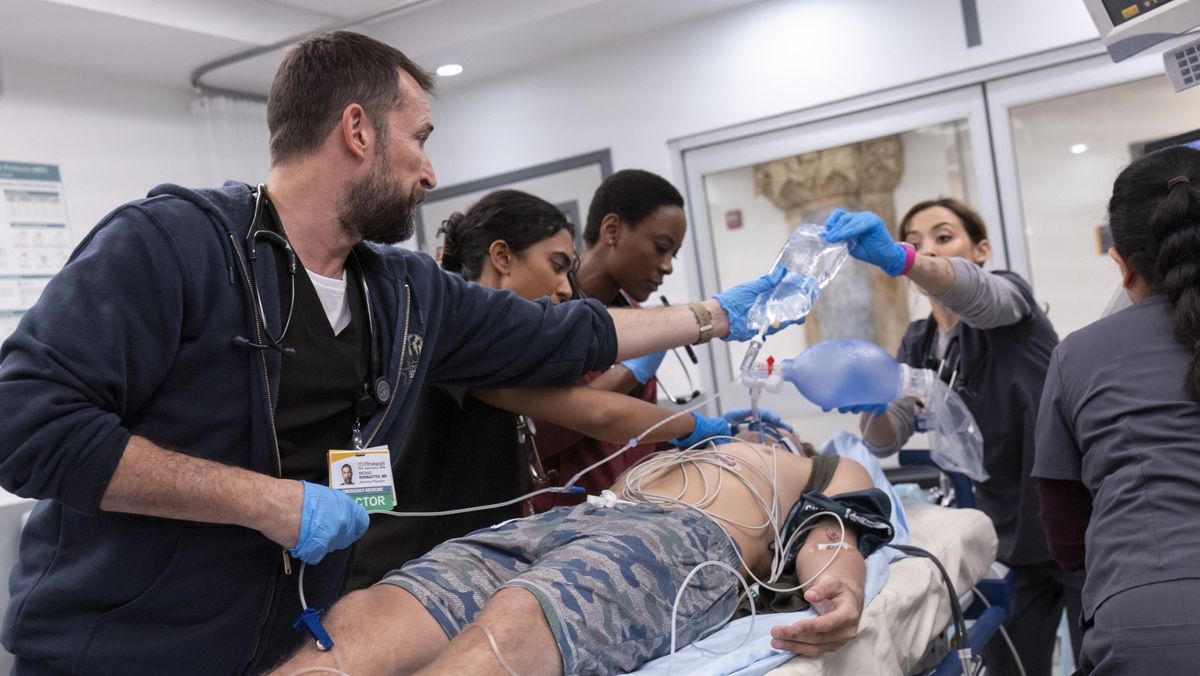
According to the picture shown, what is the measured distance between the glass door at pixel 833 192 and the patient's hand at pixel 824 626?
108 inches

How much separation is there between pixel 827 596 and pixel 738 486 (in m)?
0.40

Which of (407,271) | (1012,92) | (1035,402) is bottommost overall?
(1035,402)

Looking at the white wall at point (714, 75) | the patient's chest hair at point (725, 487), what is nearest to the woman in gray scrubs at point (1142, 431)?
the patient's chest hair at point (725, 487)

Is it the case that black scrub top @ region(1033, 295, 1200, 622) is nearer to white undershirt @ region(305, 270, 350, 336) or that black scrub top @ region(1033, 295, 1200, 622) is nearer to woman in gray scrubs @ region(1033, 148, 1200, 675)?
woman in gray scrubs @ region(1033, 148, 1200, 675)

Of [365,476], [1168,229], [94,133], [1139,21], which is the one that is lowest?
[365,476]

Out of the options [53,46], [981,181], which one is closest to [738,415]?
[981,181]

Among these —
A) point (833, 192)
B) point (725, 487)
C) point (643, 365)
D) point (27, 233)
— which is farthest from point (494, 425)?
point (27, 233)

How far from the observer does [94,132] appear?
4.43 metres

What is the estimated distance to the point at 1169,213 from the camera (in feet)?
5.31

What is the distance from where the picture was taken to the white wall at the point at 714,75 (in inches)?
162

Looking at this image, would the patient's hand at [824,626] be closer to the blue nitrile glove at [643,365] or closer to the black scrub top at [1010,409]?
the blue nitrile glove at [643,365]

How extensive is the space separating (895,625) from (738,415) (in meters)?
0.89

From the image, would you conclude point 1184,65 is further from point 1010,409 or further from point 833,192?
point 833,192

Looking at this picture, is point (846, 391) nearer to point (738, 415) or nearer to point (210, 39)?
point (738, 415)
